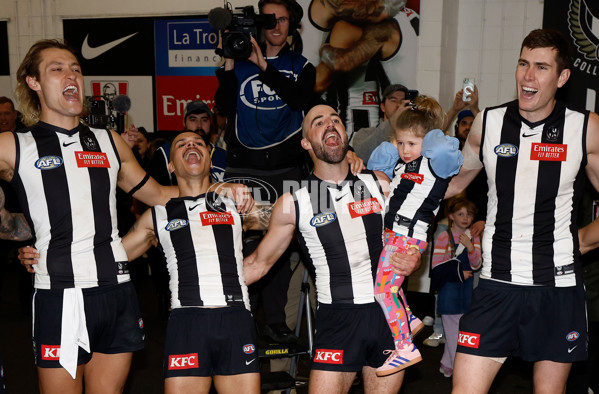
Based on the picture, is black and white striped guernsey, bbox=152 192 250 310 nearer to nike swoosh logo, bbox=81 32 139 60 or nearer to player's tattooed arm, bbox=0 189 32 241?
player's tattooed arm, bbox=0 189 32 241

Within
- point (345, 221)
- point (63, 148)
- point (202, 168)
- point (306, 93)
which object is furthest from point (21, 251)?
point (306, 93)

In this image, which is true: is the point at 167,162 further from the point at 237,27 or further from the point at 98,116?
the point at 237,27

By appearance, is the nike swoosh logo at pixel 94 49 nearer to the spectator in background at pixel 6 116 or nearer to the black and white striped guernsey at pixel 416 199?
the spectator in background at pixel 6 116

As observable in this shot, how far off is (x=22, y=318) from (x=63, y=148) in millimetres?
4099

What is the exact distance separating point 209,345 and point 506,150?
1763 millimetres

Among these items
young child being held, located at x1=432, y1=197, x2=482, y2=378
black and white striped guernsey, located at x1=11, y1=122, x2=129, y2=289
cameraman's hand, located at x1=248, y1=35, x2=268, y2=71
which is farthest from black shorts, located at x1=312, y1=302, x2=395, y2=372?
young child being held, located at x1=432, y1=197, x2=482, y2=378

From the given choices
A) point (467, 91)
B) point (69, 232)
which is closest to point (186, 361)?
point (69, 232)

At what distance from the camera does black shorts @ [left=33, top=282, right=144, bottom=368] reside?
300 cm

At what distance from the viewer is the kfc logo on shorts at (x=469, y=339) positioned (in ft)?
10.2

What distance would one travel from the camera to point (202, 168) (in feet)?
11.3

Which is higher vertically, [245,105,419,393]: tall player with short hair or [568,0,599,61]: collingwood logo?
[568,0,599,61]: collingwood logo

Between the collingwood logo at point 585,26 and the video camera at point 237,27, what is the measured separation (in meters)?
3.78

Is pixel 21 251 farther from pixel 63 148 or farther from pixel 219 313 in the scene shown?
pixel 219 313

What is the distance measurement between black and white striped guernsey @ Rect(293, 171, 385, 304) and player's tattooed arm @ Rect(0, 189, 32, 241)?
54.0 inches
